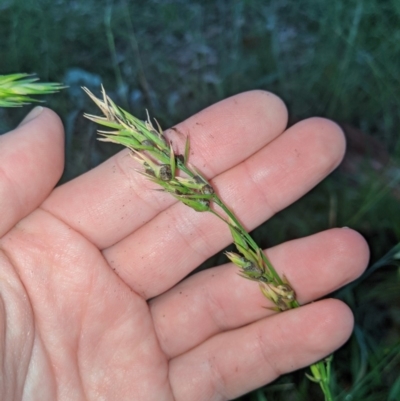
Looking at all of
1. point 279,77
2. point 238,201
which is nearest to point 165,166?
point 238,201

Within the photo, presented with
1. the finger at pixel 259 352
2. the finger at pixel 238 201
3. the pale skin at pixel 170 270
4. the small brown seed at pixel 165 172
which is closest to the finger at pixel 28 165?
the pale skin at pixel 170 270

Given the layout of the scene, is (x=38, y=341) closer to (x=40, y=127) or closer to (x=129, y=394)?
(x=129, y=394)

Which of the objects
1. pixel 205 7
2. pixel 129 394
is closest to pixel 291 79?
pixel 205 7

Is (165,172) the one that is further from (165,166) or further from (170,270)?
(170,270)

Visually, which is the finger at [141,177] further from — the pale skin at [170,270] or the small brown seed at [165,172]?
the small brown seed at [165,172]

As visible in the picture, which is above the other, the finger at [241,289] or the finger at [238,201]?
the finger at [238,201]

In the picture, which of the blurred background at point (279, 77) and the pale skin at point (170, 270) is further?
the blurred background at point (279, 77)

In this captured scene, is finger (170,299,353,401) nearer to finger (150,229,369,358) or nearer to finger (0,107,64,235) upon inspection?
finger (150,229,369,358)
